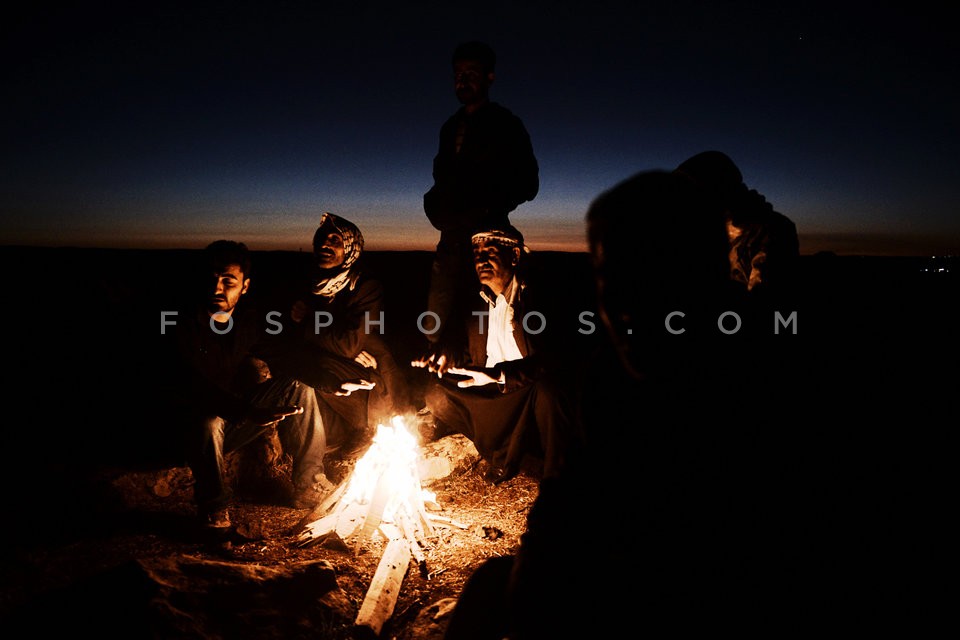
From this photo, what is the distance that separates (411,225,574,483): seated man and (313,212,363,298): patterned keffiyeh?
1.33 m

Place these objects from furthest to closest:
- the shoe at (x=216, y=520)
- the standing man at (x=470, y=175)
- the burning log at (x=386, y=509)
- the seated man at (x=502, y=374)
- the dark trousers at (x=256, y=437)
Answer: the standing man at (x=470, y=175), the seated man at (x=502, y=374), the dark trousers at (x=256, y=437), the shoe at (x=216, y=520), the burning log at (x=386, y=509)

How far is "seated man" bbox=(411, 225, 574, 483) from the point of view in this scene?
4.82m

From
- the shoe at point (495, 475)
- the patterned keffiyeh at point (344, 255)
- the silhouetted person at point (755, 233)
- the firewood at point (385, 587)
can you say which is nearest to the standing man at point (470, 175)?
the patterned keffiyeh at point (344, 255)

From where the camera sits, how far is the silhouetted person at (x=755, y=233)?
3.74m

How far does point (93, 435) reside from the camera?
16.4 feet

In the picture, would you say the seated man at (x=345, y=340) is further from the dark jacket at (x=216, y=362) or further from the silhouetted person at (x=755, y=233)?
the silhouetted person at (x=755, y=233)

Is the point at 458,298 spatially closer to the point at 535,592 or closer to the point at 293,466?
the point at 293,466

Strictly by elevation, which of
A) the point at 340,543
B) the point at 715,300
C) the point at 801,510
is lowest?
the point at 340,543

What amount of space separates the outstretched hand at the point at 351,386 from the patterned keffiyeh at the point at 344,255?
1.01m

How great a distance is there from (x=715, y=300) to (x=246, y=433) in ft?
15.8

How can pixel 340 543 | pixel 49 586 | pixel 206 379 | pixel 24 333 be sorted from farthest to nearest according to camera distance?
pixel 24 333 < pixel 206 379 < pixel 340 543 < pixel 49 586

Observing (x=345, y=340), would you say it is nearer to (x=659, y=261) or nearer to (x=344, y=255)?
(x=344, y=255)

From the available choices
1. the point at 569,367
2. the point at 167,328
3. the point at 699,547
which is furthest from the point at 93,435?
the point at 699,547

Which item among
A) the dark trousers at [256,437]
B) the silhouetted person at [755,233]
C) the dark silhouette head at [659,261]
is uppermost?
the silhouetted person at [755,233]
